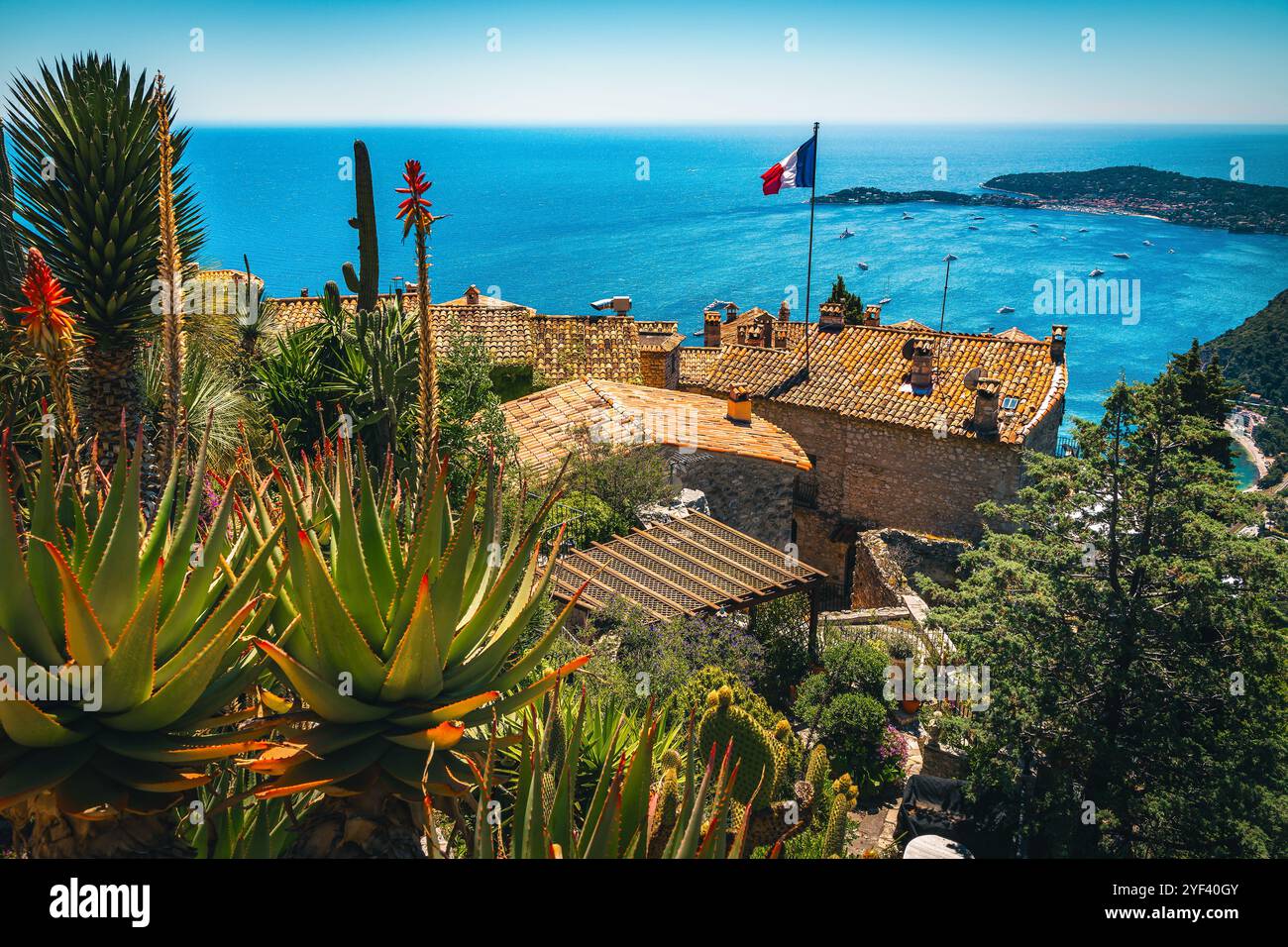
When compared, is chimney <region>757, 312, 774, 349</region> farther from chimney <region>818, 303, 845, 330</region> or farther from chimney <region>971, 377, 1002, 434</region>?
chimney <region>971, 377, 1002, 434</region>

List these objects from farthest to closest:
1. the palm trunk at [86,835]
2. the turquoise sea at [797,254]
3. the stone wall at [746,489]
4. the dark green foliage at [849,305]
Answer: the turquoise sea at [797,254] → the dark green foliage at [849,305] → the stone wall at [746,489] → the palm trunk at [86,835]

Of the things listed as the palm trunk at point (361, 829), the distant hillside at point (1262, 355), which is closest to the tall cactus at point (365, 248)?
the palm trunk at point (361, 829)

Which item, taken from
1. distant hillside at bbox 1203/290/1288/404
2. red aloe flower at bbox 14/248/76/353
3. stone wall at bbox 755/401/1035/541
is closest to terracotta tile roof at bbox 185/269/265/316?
red aloe flower at bbox 14/248/76/353

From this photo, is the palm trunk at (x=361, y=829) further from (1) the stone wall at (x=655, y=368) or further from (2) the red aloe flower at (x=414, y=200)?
(1) the stone wall at (x=655, y=368)

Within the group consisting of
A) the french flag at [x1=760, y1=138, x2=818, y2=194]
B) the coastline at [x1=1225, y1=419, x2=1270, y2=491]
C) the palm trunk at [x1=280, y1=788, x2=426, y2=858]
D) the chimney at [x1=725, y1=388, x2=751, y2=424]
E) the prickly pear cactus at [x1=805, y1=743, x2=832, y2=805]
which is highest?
the french flag at [x1=760, y1=138, x2=818, y2=194]
